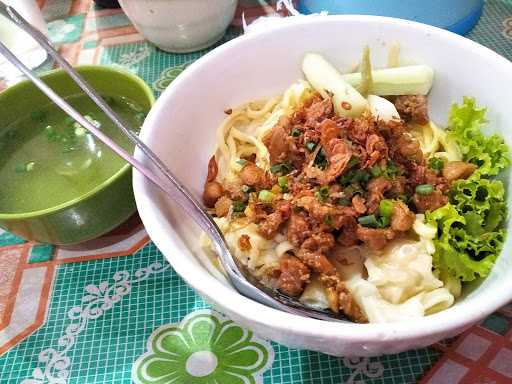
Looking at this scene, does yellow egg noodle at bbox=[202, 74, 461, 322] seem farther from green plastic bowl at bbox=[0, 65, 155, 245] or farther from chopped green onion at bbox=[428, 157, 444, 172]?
green plastic bowl at bbox=[0, 65, 155, 245]

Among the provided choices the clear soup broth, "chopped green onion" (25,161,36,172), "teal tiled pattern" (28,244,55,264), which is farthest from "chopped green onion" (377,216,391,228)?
"chopped green onion" (25,161,36,172)

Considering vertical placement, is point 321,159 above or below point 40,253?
above

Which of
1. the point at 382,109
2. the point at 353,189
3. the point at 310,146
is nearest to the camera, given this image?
the point at 353,189

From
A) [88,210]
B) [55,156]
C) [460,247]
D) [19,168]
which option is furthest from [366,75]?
[19,168]

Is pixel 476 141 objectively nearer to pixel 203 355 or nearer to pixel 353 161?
pixel 353 161

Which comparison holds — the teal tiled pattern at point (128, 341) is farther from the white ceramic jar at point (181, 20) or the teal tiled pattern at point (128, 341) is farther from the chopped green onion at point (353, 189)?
the white ceramic jar at point (181, 20)

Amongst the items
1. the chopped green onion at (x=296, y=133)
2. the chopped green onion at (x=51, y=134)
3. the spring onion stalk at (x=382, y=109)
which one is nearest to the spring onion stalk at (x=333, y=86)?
the spring onion stalk at (x=382, y=109)
